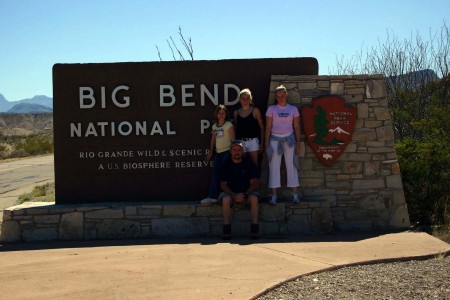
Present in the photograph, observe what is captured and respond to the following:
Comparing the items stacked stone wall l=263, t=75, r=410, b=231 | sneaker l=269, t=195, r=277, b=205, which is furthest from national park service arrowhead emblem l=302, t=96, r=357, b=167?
sneaker l=269, t=195, r=277, b=205

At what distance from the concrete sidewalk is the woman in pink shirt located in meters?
1.01

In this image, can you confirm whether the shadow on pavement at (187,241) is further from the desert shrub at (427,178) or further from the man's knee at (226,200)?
the desert shrub at (427,178)

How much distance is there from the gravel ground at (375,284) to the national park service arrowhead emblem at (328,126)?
9.87 ft

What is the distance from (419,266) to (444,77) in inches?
368

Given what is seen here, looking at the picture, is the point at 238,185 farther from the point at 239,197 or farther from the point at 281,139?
the point at 281,139

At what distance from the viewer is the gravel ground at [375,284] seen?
5.73 meters

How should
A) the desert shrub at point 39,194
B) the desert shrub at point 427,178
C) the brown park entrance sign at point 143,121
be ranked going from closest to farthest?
the brown park entrance sign at point 143,121
the desert shrub at point 427,178
the desert shrub at point 39,194

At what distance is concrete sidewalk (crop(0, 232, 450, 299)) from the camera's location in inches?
238

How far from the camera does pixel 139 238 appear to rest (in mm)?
9328

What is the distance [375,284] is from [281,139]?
372cm

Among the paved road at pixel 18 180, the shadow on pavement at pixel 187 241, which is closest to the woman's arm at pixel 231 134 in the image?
the shadow on pavement at pixel 187 241

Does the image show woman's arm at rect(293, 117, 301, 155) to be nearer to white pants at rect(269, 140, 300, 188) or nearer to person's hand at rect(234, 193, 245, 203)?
white pants at rect(269, 140, 300, 188)

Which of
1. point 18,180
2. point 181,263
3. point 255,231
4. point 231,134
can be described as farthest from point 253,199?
point 18,180

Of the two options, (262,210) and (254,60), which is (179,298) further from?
(254,60)
